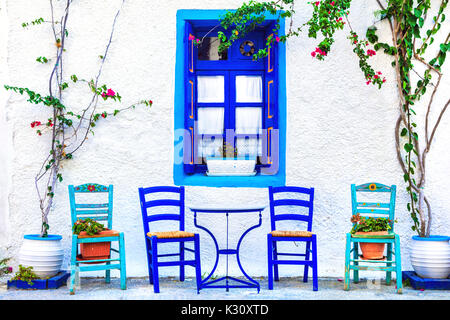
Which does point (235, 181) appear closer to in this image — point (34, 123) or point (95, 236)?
point (95, 236)

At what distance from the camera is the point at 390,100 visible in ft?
17.2

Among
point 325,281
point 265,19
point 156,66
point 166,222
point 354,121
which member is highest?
point 265,19

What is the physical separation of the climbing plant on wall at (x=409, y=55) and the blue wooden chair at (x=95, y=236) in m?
1.75

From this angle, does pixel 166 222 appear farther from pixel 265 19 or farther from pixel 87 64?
pixel 265 19

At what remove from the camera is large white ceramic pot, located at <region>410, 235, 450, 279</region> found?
471cm

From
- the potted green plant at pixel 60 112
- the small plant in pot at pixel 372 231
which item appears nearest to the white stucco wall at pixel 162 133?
the potted green plant at pixel 60 112

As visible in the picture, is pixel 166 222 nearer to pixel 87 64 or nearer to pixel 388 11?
pixel 87 64

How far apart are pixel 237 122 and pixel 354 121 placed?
1151 millimetres

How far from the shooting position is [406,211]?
519cm

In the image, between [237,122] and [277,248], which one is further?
[237,122]

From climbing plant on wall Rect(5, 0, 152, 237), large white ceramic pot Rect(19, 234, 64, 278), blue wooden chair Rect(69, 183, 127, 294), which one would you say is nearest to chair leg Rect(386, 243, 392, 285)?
blue wooden chair Rect(69, 183, 127, 294)

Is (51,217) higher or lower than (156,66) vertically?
lower

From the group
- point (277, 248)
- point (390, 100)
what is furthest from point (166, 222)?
point (390, 100)

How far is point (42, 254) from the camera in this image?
4723mm
